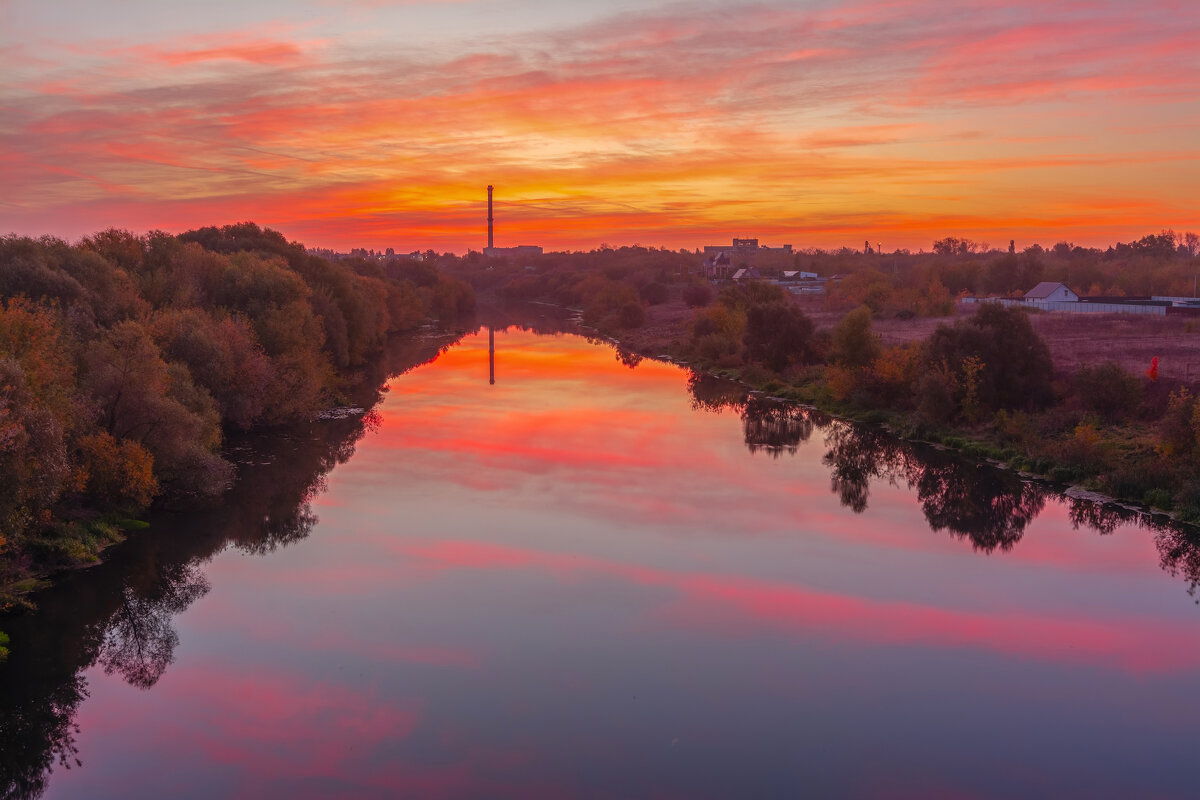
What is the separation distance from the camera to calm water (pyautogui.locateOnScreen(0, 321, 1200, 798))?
1319cm

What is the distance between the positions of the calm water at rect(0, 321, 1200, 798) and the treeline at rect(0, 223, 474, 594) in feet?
5.03

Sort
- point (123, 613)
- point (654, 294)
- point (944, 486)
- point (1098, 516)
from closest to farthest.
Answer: point (123, 613), point (1098, 516), point (944, 486), point (654, 294)

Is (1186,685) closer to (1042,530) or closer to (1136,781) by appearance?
(1136,781)

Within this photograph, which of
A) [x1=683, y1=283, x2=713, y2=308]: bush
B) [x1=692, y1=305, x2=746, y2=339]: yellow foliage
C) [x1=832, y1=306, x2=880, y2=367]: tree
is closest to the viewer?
[x1=832, y1=306, x2=880, y2=367]: tree

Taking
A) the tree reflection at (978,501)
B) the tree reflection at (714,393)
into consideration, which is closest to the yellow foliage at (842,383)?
the tree reflection at (714,393)

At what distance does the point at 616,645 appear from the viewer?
667 inches

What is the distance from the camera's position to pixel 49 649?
16688mm

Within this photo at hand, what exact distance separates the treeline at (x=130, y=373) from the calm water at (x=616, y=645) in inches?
60.4

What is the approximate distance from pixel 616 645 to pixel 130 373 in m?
15.0

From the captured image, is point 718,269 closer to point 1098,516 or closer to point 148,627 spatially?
point 1098,516

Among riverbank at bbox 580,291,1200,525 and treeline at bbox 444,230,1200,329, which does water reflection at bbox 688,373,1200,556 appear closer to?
riverbank at bbox 580,291,1200,525

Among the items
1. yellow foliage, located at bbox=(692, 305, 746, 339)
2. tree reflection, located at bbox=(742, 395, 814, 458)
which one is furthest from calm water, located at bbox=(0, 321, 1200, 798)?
yellow foliage, located at bbox=(692, 305, 746, 339)

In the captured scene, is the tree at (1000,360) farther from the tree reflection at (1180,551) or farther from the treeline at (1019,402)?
the tree reflection at (1180,551)

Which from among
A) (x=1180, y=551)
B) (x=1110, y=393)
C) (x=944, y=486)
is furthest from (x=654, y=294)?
(x=1180, y=551)
